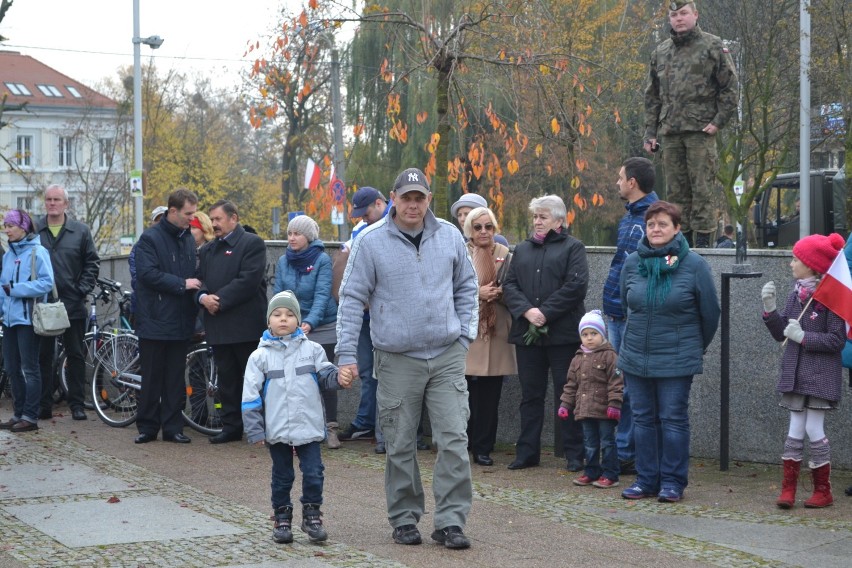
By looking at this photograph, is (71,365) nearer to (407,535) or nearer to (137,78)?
(407,535)

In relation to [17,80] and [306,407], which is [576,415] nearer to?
[306,407]

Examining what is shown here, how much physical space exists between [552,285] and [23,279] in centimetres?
535

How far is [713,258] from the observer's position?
957 centimetres

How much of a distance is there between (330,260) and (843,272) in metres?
4.74

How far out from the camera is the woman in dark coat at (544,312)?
9.42 m

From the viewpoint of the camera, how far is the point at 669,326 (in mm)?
8203

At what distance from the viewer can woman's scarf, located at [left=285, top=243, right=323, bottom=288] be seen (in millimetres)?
10953

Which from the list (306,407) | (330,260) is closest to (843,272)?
(306,407)

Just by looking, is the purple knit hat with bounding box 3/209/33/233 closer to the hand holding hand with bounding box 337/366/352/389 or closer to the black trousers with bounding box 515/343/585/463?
the black trousers with bounding box 515/343/585/463

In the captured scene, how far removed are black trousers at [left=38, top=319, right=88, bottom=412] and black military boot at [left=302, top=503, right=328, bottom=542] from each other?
6246 millimetres

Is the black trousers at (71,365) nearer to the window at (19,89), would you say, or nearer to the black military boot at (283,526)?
the black military boot at (283,526)

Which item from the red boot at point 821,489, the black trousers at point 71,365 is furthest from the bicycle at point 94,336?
the red boot at point 821,489

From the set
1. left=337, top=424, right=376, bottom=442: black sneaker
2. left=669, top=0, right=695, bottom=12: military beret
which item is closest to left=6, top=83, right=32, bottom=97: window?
left=337, top=424, right=376, bottom=442: black sneaker

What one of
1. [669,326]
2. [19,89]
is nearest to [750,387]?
[669,326]
